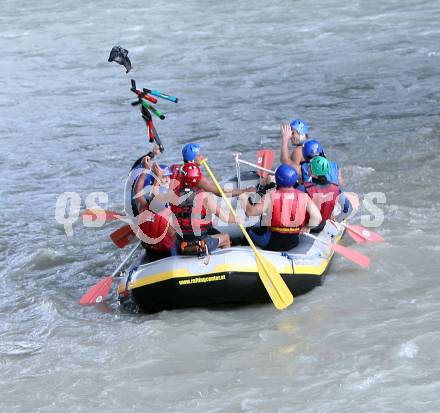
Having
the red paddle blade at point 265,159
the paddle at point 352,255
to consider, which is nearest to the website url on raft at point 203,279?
the paddle at point 352,255

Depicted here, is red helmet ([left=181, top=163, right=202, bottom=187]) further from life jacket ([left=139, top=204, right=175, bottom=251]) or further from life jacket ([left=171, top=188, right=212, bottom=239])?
life jacket ([left=139, top=204, right=175, bottom=251])

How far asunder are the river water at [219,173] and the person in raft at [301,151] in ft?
2.60

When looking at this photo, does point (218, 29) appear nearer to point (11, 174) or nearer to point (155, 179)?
point (11, 174)

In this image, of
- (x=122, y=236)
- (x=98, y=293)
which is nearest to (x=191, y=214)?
(x=98, y=293)

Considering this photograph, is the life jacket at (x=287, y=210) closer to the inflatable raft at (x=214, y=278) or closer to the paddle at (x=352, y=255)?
the inflatable raft at (x=214, y=278)

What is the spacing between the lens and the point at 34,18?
22.0 m

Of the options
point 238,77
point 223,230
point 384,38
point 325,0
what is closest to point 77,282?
point 223,230

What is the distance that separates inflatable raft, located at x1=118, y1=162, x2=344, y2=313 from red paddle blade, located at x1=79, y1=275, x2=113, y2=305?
0.89 feet

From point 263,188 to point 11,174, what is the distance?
4773 millimetres

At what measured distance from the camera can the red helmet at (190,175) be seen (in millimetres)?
6566

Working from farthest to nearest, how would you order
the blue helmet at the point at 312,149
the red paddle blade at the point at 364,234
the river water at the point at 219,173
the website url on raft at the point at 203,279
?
1. the red paddle blade at the point at 364,234
2. the blue helmet at the point at 312,149
3. the website url on raft at the point at 203,279
4. the river water at the point at 219,173

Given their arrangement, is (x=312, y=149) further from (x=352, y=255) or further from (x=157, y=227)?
(x=157, y=227)

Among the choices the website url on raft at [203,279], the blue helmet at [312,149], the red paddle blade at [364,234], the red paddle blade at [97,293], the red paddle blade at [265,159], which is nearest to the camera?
the website url on raft at [203,279]

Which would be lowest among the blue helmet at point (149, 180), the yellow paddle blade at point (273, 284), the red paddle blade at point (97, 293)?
the red paddle blade at point (97, 293)
